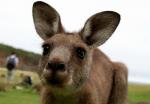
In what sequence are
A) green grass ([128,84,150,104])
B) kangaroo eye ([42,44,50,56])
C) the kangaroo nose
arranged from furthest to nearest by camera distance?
1. green grass ([128,84,150,104])
2. kangaroo eye ([42,44,50,56])
3. the kangaroo nose

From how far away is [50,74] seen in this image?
24.4ft

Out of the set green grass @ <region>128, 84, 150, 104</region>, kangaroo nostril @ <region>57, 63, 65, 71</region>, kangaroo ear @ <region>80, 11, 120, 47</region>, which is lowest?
green grass @ <region>128, 84, 150, 104</region>

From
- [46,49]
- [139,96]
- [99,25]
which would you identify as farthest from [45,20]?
[139,96]

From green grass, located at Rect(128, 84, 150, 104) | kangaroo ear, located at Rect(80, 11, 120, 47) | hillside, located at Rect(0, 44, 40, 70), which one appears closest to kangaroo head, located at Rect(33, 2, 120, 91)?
kangaroo ear, located at Rect(80, 11, 120, 47)

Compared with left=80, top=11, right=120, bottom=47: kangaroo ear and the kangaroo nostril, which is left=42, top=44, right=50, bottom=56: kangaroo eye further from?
left=80, top=11, right=120, bottom=47: kangaroo ear

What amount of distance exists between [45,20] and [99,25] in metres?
0.87

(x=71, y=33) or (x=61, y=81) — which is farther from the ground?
(x=71, y=33)

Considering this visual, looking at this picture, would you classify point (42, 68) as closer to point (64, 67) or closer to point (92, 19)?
point (64, 67)

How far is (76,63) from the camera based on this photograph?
8.08 meters

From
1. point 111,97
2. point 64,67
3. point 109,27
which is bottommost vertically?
point 111,97

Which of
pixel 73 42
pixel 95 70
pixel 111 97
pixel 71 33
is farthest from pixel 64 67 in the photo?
pixel 111 97

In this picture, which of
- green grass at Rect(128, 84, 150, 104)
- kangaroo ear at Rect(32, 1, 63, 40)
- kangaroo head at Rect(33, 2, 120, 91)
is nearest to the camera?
kangaroo head at Rect(33, 2, 120, 91)

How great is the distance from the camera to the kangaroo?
768 centimetres

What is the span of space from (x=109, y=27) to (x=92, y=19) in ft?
0.99
